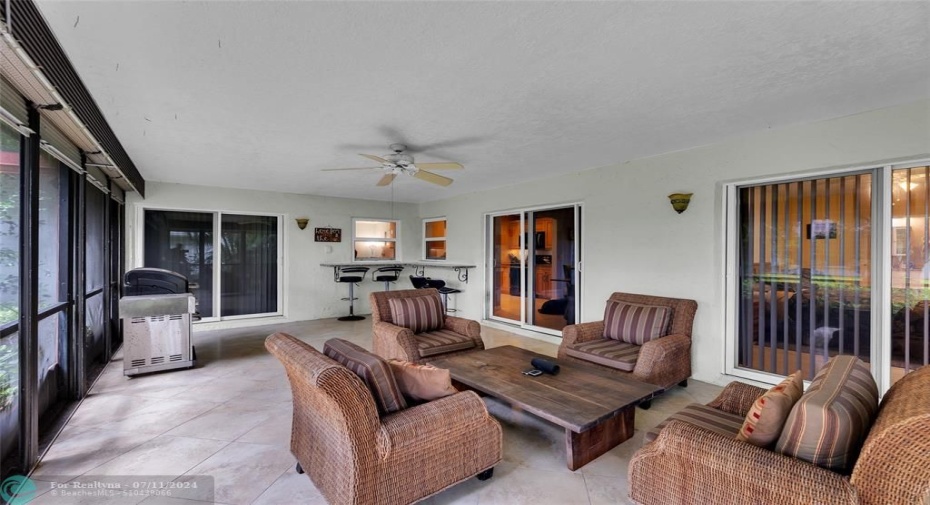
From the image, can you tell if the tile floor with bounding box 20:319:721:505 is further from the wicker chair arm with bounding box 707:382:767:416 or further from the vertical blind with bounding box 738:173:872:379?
the vertical blind with bounding box 738:173:872:379

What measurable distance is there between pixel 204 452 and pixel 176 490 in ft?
1.24

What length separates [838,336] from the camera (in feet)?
10.2

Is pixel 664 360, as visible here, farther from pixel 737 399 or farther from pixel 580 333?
pixel 737 399

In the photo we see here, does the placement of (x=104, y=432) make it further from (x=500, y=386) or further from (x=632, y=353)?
(x=632, y=353)

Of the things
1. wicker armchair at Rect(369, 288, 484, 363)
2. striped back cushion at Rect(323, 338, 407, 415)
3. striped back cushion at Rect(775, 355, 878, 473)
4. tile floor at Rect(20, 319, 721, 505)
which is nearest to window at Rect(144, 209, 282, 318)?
tile floor at Rect(20, 319, 721, 505)

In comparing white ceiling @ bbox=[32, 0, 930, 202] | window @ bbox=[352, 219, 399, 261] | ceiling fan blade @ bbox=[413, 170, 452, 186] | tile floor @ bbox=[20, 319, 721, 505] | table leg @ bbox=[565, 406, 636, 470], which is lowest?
tile floor @ bbox=[20, 319, 721, 505]

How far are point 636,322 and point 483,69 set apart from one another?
267 cm

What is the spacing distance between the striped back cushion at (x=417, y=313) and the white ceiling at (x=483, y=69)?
1.62 metres

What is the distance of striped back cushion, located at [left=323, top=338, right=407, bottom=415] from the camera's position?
1757 mm

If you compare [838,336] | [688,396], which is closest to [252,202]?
[688,396]

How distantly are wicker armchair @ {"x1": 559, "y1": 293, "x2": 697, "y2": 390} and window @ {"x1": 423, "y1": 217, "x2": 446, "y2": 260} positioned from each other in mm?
4118

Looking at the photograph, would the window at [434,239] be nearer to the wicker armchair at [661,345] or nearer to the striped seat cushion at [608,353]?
the wicker armchair at [661,345]

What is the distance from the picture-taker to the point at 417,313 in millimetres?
3957

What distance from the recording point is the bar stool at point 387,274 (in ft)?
23.9
